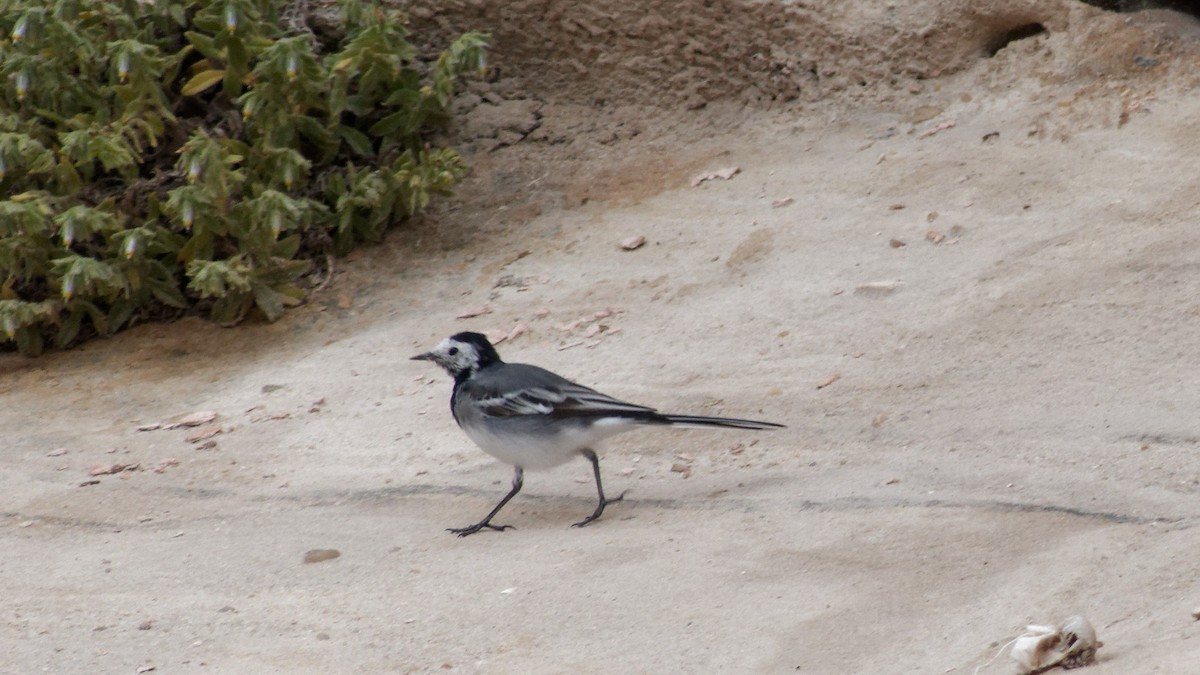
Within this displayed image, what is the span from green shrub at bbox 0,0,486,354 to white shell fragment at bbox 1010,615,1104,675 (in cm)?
495

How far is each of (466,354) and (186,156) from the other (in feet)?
7.85

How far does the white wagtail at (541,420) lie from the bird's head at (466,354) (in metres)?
0.18

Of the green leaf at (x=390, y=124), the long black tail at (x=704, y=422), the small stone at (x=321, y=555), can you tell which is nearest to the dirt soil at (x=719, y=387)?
the small stone at (x=321, y=555)

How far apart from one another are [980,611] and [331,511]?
8.46 feet

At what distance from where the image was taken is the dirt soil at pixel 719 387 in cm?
416

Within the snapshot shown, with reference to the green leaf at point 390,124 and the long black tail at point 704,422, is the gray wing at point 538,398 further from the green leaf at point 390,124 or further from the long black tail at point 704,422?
Answer: the green leaf at point 390,124

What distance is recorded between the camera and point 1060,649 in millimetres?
3326

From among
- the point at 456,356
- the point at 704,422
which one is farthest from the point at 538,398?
the point at 704,422

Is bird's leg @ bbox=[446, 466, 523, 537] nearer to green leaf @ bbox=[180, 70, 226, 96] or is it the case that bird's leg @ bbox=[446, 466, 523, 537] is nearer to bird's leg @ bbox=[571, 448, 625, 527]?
bird's leg @ bbox=[571, 448, 625, 527]

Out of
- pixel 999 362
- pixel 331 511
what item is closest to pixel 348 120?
pixel 331 511

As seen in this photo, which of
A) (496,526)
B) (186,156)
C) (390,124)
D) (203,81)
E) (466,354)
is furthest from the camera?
(390,124)

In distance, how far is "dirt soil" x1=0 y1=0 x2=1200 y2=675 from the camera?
4.16 metres

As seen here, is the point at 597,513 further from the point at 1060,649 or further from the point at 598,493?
the point at 1060,649

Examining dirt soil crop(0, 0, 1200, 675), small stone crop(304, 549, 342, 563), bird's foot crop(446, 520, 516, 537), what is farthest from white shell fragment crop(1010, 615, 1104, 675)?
small stone crop(304, 549, 342, 563)
